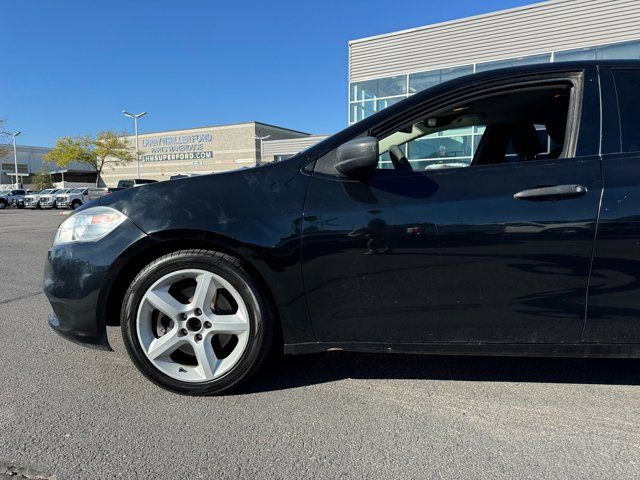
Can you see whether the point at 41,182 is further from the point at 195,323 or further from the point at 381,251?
the point at 381,251

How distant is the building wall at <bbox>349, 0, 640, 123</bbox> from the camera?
13.9m

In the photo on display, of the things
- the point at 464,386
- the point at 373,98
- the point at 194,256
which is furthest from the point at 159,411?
the point at 373,98

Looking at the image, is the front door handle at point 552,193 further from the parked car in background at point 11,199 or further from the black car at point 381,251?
the parked car in background at point 11,199

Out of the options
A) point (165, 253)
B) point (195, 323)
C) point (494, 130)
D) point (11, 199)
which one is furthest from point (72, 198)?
point (494, 130)

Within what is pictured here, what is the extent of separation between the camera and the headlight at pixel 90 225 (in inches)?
97.2

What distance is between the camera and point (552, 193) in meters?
2.20

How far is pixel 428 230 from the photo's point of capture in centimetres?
224

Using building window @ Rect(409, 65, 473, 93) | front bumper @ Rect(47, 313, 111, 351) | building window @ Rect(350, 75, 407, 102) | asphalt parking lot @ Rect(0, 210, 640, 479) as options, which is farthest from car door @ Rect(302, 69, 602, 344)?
building window @ Rect(350, 75, 407, 102)

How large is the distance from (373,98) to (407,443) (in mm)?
17098

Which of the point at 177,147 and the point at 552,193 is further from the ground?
the point at 177,147

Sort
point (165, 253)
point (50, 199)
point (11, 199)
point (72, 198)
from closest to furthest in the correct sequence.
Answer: point (165, 253) < point (72, 198) < point (50, 199) < point (11, 199)

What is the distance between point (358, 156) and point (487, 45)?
1601cm

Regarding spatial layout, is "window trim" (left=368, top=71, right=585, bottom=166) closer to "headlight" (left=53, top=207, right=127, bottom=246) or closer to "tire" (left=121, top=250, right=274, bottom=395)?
"tire" (left=121, top=250, right=274, bottom=395)

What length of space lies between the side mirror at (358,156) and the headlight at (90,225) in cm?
123
